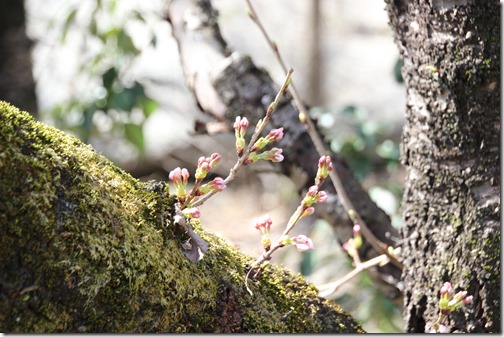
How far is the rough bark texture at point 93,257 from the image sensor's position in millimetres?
655

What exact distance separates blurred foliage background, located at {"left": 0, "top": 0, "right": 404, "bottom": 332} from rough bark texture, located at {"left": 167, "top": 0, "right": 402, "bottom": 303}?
275 mm

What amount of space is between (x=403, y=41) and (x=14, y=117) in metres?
0.56

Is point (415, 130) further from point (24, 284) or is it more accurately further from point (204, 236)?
point (24, 284)

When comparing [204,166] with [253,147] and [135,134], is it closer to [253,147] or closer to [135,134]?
[253,147]

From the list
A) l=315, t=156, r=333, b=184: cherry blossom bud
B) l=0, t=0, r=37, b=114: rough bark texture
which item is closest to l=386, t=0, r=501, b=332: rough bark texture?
l=315, t=156, r=333, b=184: cherry blossom bud

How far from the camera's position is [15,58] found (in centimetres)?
229

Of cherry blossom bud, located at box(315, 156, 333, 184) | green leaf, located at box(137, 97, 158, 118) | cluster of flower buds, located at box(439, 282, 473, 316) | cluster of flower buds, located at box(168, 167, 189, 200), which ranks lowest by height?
cluster of flower buds, located at box(168, 167, 189, 200)

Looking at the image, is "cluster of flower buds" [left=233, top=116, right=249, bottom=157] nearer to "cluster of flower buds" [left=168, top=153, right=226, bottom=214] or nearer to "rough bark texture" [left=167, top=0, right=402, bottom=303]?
"cluster of flower buds" [left=168, top=153, right=226, bottom=214]

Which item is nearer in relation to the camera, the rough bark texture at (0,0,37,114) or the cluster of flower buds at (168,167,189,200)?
the cluster of flower buds at (168,167,189,200)

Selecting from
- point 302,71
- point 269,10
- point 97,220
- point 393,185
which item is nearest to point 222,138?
point 302,71

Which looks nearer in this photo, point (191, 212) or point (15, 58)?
point (191, 212)

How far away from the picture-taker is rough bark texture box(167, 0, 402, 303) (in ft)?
4.36

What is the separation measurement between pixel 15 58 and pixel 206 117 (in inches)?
48.1

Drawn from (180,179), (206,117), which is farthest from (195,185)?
(206,117)
